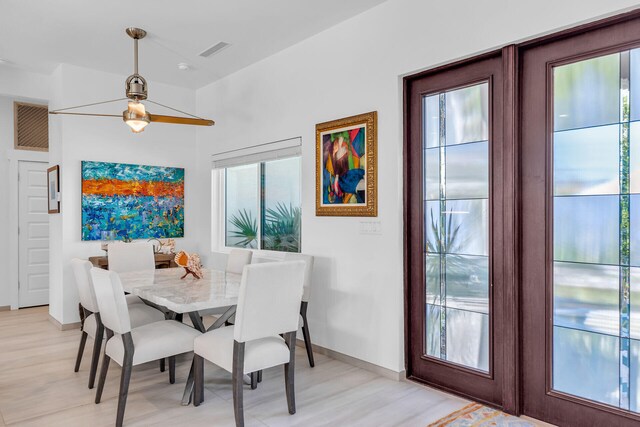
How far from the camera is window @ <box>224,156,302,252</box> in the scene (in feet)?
14.6

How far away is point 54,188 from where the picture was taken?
16.1 feet

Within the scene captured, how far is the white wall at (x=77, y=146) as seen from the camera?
4.66 m

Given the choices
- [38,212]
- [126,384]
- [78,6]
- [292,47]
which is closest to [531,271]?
[126,384]

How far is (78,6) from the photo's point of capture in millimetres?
3305

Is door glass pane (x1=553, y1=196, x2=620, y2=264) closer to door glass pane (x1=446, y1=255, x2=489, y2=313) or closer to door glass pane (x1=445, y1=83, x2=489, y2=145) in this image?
door glass pane (x1=446, y1=255, x2=489, y2=313)

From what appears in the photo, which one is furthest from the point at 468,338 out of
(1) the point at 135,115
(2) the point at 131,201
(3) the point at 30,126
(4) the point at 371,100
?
(3) the point at 30,126

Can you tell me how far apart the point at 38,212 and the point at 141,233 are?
1.84 metres

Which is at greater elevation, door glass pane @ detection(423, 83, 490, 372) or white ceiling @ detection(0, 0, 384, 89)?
white ceiling @ detection(0, 0, 384, 89)

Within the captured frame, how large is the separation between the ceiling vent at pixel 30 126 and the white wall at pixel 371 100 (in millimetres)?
3454

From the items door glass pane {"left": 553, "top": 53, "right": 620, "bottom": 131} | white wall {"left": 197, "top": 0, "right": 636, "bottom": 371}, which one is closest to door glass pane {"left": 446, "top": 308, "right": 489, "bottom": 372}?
white wall {"left": 197, "top": 0, "right": 636, "bottom": 371}

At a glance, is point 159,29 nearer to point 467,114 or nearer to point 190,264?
point 190,264

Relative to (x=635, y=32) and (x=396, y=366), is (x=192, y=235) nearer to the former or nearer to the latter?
(x=396, y=366)

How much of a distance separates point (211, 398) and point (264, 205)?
7.77 feet

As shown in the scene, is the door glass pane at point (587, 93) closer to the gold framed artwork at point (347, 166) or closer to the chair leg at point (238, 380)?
the gold framed artwork at point (347, 166)
